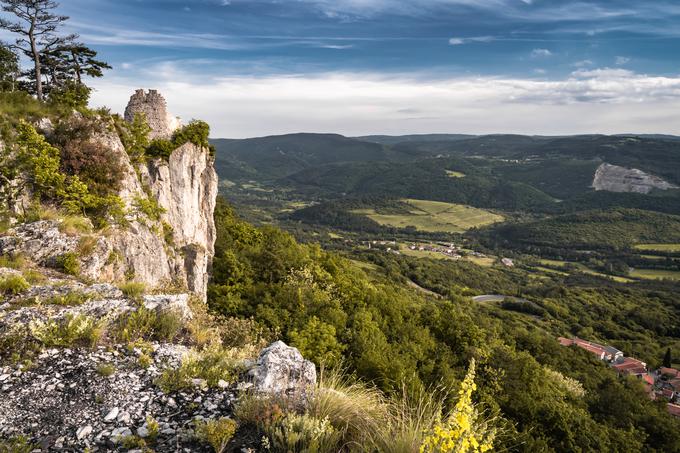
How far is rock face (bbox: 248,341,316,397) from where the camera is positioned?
284 inches

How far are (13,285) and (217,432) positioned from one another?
7.74m

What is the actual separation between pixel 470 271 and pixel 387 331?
454 feet

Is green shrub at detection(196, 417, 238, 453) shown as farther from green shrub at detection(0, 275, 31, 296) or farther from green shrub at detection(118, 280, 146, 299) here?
green shrub at detection(0, 275, 31, 296)

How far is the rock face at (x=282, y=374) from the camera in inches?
284

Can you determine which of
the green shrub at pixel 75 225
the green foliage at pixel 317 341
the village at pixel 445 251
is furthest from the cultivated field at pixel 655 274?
the green shrub at pixel 75 225

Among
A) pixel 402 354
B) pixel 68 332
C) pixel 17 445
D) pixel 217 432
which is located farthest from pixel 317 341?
pixel 17 445

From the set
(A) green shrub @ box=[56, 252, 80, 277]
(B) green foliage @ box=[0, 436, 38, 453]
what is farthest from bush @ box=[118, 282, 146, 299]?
(B) green foliage @ box=[0, 436, 38, 453]

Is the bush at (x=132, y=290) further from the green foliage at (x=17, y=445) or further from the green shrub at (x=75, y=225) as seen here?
the green foliage at (x=17, y=445)

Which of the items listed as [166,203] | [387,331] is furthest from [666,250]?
[166,203]

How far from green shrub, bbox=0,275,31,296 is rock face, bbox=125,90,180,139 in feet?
51.0

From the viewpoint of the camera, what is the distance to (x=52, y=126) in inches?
675

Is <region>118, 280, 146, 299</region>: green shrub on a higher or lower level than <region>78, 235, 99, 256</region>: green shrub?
lower

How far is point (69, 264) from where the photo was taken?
474 inches

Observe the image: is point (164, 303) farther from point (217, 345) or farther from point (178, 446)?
point (178, 446)
